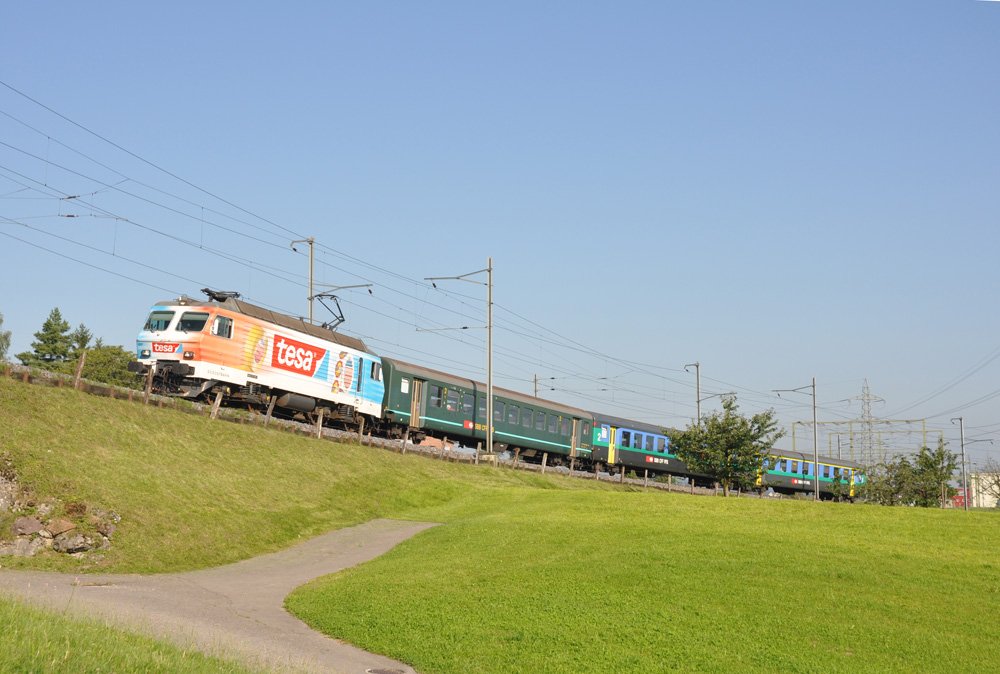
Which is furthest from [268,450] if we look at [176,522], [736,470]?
[736,470]

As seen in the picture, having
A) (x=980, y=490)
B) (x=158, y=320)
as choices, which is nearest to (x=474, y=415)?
(x=158, y=320)

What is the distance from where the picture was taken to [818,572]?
20.5 metres

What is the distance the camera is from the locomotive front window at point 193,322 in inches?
1542

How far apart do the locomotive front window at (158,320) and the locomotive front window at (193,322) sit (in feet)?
2.42

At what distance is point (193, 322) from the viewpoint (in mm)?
39281

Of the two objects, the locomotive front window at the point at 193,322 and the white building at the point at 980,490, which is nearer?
the locomotive front window at the point at 193,322

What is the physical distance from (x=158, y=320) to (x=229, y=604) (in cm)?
2285

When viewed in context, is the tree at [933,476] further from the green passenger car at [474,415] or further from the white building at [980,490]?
the white building at [980,490]

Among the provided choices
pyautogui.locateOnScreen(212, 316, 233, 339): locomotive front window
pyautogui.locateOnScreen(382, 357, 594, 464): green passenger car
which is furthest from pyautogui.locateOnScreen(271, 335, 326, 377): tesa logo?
pyautogui.locateOnScreen(382, 357, 594, 464): green passenger car

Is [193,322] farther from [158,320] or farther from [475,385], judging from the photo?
[475,385]

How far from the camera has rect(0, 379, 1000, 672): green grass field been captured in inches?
622

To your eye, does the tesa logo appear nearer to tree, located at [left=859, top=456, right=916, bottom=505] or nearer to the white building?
tree, located at [left=859, top=456, right=916, bottom=505]

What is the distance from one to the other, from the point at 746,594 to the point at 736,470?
A: 43.7 metres

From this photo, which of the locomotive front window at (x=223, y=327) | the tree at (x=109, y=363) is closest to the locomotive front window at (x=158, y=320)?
the locomotive front window at (x=223, y=327)
